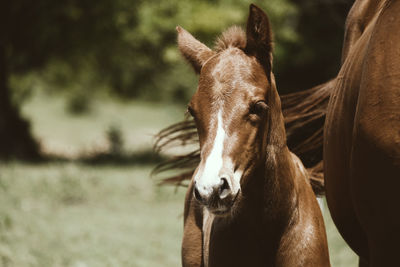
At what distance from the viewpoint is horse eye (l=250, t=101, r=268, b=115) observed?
2699 millimetres

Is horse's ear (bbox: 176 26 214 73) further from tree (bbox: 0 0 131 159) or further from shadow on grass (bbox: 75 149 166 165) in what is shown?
tree (bbox: 0 0 131 159)

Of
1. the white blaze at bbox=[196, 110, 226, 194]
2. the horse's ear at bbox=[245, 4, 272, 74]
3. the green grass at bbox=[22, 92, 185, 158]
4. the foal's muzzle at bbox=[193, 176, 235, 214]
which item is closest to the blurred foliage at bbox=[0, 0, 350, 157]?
the green grass at bbox=[22, 92, 185, 158]

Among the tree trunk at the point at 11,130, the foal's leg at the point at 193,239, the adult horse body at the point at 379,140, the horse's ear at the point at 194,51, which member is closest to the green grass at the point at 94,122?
the tree trunk at the point at 11,130

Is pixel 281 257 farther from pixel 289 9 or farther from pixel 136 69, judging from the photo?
pixel 136 69

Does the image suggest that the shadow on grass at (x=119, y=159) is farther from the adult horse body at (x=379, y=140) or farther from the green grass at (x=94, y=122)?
the adult horse body at (x=379, y=140)

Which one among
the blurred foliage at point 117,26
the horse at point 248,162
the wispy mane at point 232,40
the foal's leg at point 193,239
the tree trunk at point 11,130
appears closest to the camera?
the horse at point 248,162

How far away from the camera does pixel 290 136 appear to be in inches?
169

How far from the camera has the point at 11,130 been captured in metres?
17.5

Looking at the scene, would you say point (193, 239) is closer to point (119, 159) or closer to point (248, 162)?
point (248, 162)

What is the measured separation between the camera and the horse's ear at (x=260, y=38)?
2.81 metres

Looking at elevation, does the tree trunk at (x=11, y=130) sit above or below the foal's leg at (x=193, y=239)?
above

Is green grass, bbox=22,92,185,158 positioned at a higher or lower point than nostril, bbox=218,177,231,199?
higher

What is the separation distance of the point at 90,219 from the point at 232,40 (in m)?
7.00

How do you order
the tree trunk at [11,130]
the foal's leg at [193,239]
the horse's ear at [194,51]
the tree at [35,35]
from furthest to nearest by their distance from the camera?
the tree at [35,35]
the tree trunk at [11,130]
the foal's leg at [193,239]
the horse's ear at [194,51]
